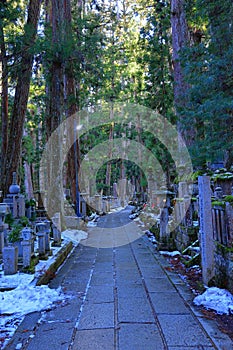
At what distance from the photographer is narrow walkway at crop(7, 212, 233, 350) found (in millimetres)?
3336

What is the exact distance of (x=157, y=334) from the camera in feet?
11.5

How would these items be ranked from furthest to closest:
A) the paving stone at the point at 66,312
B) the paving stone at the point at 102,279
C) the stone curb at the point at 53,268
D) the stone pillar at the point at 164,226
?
the stone pillar at the point at 164,226, the paving stone at the point at 102,279, the stone curb at the point at 53,268, the paving stone at the point at 66,312

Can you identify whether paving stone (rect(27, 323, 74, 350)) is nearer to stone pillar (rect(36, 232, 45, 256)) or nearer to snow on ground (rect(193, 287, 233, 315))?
snow on ground (rect(193, 287, 233, 315))

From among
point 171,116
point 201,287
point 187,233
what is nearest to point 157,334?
point 201,287

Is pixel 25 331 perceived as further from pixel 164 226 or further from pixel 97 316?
pixel 164 226

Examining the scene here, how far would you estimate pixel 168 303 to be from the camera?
15.1 ft

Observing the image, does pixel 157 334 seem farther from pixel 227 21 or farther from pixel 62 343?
pixel 227 21

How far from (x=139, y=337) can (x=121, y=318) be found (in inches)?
22.0

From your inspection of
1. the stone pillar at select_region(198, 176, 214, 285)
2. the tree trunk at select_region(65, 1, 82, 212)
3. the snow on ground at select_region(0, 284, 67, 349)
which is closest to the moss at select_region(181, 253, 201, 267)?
the stone pillar at select_region(198, 176, 214, 285)

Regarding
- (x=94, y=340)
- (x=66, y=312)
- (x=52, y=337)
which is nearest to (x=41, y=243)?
(x=66, y=312)

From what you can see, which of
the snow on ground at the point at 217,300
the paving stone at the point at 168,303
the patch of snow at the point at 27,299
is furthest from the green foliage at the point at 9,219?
the snow on ground at the point at 217,300

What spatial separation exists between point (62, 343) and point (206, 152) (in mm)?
5216

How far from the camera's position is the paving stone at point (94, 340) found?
10.6 ft

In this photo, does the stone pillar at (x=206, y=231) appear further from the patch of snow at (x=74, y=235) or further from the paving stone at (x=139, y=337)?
the patch of snow at (x=74, y=235)
